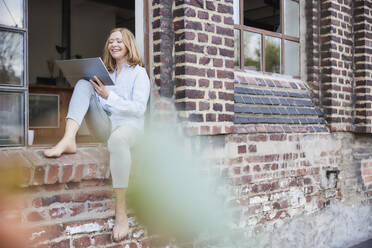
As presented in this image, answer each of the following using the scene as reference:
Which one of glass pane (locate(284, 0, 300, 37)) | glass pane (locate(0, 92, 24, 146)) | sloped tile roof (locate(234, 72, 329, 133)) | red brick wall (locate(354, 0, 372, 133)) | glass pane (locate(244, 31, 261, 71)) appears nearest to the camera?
glass pane (locate(0, 92, 24, 146))

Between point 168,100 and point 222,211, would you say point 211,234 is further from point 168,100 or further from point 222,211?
point 168,100

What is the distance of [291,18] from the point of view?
188 inches

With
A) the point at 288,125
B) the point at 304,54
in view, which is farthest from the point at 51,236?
the point at 304,54

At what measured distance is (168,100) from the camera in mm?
3490

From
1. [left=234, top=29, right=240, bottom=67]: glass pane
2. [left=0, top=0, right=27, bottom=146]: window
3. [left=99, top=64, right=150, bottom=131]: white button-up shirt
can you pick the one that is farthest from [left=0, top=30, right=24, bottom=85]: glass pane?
[left=234, top=29, right=240, bottom=67]: glass pane

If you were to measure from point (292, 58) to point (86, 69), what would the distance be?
264 cm

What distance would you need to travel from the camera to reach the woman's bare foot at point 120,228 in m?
2.99

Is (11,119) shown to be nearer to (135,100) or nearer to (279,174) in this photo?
(135,100)

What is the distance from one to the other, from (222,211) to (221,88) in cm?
103

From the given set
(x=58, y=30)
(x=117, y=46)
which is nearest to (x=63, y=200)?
(x=117, y=46)

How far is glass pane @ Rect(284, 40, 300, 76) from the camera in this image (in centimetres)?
476

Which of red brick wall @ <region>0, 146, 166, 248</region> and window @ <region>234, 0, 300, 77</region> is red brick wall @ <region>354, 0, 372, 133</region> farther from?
red brick wall @ <region>0, 146, 166, 248</region>

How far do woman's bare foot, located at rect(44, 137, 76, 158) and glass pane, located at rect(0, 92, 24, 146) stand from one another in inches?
8.2

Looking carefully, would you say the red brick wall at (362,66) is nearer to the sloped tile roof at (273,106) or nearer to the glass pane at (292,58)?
the sloped tile roof at (273,106)
